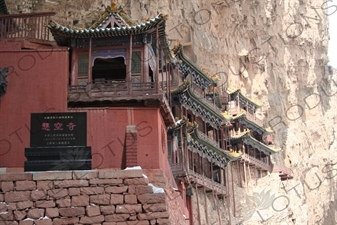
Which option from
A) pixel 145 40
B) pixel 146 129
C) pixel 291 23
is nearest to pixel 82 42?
pixel 145 40

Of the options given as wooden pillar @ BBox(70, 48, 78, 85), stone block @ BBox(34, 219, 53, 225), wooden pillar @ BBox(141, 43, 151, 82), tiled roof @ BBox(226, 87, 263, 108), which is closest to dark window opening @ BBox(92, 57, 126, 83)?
wooden pillar @ BBox(70, 48, 78, 85)

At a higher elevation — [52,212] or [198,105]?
[198,105]

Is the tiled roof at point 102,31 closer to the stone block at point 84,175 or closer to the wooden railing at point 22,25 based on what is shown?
the wooden railing at point 22,25

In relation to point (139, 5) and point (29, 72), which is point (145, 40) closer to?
point (29, 72)

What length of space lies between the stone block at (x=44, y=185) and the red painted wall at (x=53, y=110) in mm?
2049

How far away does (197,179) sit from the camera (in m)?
28.2

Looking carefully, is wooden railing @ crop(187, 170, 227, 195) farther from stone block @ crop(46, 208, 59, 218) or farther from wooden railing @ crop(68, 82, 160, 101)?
stone block @ crop(46, 208, 59, 218)

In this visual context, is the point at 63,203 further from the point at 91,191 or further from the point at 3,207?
the point at 3,207

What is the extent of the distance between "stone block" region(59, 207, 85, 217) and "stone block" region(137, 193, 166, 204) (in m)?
1.38

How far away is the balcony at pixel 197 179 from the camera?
24312 millimetres

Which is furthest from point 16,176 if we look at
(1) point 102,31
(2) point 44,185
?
(1) point 102,31

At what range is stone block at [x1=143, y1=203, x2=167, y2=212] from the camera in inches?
513

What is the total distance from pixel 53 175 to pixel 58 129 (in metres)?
1.53

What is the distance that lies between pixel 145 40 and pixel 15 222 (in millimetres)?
7373
